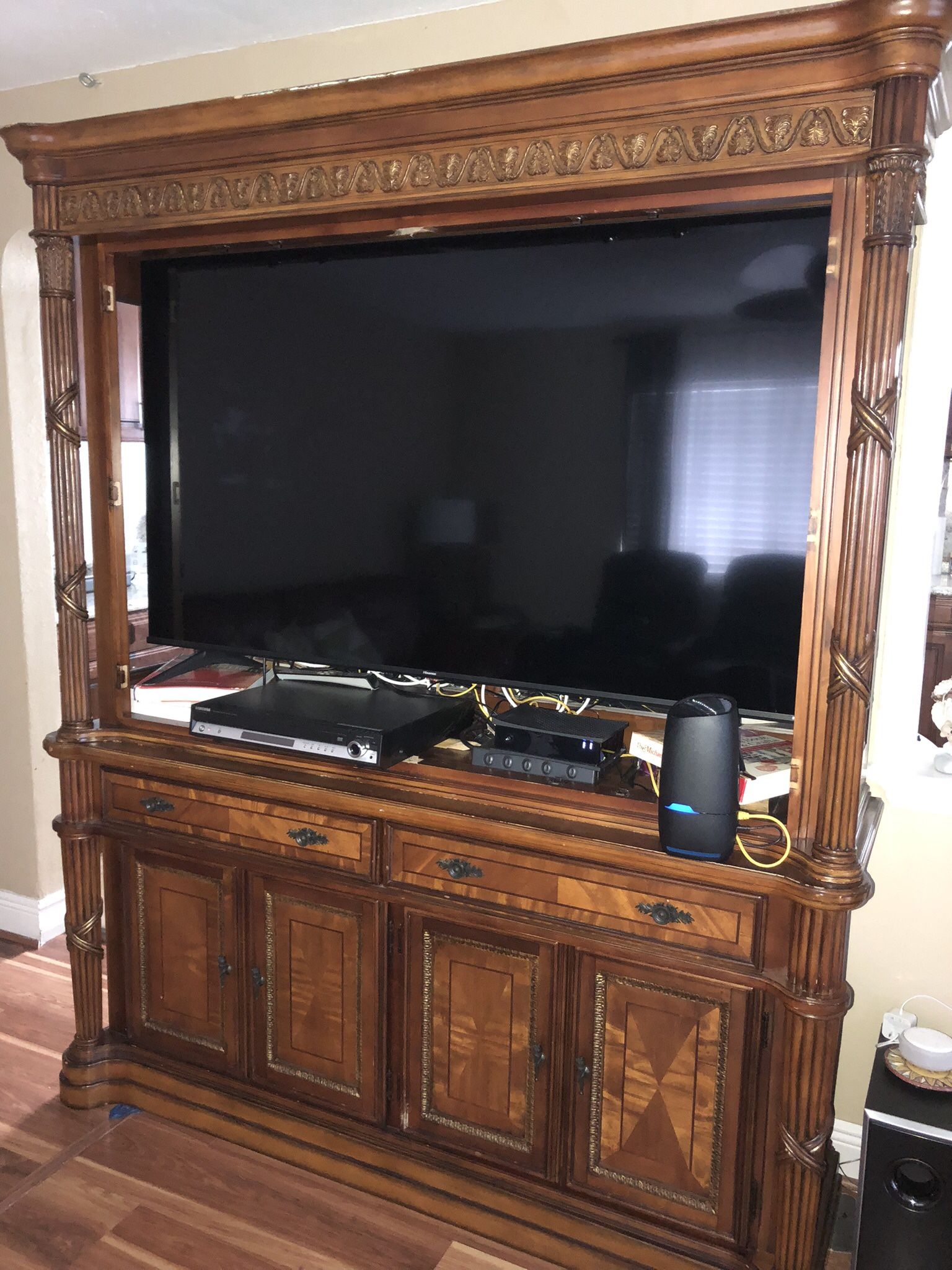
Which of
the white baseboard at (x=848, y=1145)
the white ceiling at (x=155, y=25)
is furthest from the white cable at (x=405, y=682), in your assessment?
the white ceiling at (x=155, y=25)

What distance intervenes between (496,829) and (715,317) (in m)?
0.95

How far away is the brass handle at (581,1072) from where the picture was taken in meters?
1.70

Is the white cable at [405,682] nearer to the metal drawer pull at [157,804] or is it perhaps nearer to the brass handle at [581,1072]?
the metal drawer pull at [157,804]

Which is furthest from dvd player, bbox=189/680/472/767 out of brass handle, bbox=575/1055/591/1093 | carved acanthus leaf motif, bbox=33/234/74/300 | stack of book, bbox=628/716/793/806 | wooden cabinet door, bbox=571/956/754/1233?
carved acanthus leaf motif, bbox=33/234/74/300

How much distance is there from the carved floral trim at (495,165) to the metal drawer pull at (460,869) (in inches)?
46.7

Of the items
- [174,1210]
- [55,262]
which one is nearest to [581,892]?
[174,1210]

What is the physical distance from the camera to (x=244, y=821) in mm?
1958

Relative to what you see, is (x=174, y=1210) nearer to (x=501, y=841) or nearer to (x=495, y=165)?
(x=501, y=841)

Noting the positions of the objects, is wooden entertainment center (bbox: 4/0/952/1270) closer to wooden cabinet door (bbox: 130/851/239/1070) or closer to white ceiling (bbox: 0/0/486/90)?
wooden cabinet door (bbox: 130/851/239/1070)

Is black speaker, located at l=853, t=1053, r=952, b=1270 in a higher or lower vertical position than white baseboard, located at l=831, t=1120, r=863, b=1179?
higher

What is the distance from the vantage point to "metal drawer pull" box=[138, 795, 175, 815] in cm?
205

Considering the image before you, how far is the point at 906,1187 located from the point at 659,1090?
0.43 metres

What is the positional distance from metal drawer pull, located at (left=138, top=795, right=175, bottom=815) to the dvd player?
18 centimetres

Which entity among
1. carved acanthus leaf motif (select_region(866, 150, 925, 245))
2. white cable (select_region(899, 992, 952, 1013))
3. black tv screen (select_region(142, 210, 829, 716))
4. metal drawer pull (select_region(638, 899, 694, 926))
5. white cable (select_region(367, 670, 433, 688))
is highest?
carved acanthus leaf motif (select_region(866, 150, 925, 245))
